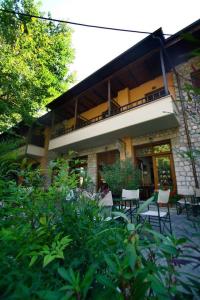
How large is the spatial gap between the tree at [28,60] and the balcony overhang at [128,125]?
2.75m

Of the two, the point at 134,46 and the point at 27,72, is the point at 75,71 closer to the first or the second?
the point at 27,72

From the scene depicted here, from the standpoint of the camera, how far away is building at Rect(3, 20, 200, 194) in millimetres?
6207

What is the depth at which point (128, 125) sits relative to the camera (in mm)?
6746

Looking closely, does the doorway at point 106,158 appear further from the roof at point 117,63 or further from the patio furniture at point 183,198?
the roof at point 117,63

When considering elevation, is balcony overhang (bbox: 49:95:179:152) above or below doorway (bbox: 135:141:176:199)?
above

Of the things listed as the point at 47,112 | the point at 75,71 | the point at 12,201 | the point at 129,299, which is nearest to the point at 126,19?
the point at 12,201

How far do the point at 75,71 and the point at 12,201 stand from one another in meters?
12.3

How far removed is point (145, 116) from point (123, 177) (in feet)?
8.62

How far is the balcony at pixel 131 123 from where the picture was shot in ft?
19.5

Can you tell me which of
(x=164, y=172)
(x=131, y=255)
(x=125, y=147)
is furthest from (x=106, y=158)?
(x=131, y=255)

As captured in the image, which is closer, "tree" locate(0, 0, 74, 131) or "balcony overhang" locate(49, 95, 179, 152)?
"balcony overhang" locate(49, 95, 179, 152)

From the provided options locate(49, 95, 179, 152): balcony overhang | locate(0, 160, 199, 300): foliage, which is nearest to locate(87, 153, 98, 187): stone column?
locate(49, 95, 179, 152): balcony overhang

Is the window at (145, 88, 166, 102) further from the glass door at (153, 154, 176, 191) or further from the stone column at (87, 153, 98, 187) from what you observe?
the stone column at (87, 153, 98, 187)

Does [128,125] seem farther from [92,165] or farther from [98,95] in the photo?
[98,95]
